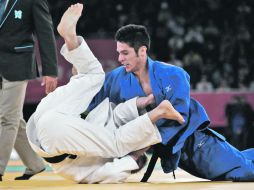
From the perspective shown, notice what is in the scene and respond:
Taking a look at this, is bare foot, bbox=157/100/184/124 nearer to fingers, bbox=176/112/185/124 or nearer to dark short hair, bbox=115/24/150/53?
fingers, bbox=176/112/185/124

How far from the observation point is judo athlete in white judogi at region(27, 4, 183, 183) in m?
3.74

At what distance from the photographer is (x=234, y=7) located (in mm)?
13508

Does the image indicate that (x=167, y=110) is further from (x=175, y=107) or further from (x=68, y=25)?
(x=68, y=25)

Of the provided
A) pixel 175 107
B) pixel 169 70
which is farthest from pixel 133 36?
pixel 175 107

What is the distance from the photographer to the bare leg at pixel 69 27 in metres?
3.76

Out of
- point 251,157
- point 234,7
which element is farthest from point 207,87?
point 251,157

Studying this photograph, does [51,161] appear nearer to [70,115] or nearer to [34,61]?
[70,115]

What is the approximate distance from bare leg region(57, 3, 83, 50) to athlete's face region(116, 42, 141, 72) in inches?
15.1

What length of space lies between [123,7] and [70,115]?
9810 mm

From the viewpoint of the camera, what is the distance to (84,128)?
12.4 ft

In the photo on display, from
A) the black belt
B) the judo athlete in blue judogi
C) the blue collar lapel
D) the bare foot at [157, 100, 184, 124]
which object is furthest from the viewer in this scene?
the blue collar lapel

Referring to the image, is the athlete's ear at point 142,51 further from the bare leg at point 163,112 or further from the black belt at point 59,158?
the black belt at point 59,158

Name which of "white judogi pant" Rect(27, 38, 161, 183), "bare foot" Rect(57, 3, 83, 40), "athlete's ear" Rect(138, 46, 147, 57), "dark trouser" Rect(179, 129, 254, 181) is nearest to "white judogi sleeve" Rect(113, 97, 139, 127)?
"white judogi pant" Rect(27, 38, 161, 183)

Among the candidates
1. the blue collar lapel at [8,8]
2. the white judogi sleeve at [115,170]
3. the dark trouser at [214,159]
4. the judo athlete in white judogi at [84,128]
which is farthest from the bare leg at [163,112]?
the blue collar lapel at [8,8]
